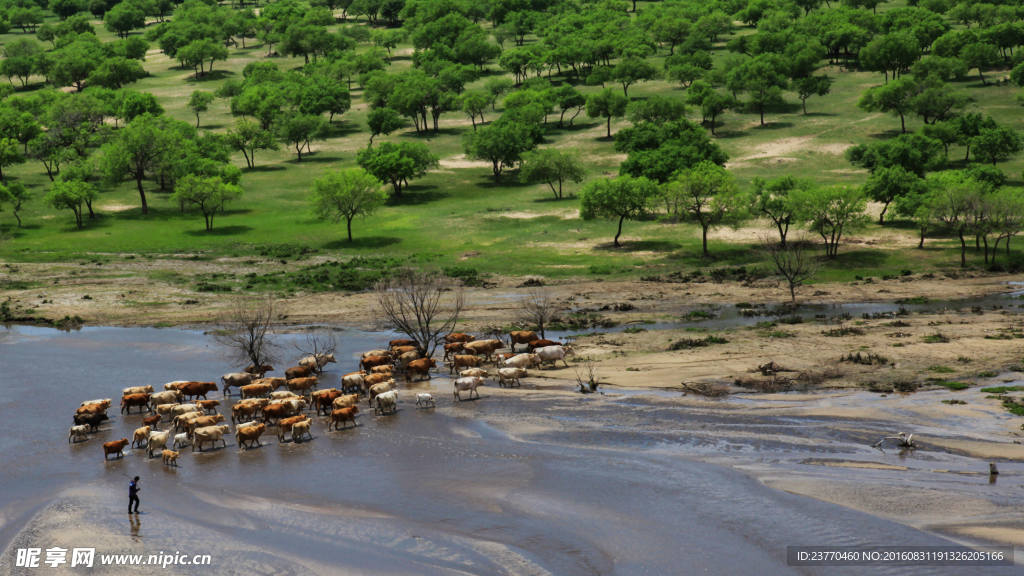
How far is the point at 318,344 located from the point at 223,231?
4297 cm

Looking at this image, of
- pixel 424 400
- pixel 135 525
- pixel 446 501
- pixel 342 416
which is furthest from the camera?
pixel 424 400

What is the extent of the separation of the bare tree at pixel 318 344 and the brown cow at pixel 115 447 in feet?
43.6

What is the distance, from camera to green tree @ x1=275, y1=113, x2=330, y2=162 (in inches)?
4906

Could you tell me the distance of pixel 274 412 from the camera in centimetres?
4069

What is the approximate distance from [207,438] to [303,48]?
16437cm

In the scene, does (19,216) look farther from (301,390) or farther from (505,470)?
(505,470)

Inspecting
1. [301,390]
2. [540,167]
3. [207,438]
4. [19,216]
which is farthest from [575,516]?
[19,216]

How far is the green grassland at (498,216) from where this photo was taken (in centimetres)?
7600

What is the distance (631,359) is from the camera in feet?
160

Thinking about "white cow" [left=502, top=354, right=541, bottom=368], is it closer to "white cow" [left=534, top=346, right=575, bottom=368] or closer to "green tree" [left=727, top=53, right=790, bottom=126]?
"white cow" [left=534, top=346, right=575, bottom=368]

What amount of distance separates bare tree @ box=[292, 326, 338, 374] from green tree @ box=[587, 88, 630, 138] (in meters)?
77.2

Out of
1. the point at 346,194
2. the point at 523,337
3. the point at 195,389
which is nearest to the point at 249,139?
the point at 346,194

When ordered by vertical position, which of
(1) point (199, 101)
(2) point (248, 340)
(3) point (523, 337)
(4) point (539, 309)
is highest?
(1) point (199, 101)

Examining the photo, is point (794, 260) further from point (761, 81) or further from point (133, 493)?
point (761, 81)
